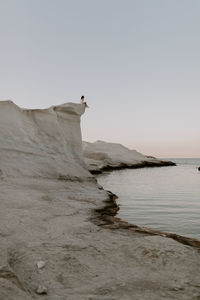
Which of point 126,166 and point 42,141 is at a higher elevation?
point 42,141

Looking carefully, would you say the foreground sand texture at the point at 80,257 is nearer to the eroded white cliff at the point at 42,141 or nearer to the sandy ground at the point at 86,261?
the sandy ground at the point at 86,261

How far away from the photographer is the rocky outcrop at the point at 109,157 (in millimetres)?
43125

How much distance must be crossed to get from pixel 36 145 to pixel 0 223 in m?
9.59

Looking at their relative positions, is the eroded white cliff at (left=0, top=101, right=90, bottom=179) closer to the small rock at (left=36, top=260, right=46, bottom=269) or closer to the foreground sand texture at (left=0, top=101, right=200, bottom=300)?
the foreground sand texture at (left=0, top=101, right=200, bottom=300)

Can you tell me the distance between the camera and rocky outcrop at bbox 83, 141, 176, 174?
4312cm

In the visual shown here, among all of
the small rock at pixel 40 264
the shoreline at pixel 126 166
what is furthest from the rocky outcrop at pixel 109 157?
the small rock at pixel 40 264

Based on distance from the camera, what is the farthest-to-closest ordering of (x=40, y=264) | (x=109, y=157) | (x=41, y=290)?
(x=109, y=157) → (x=40, y=264) → (x=41, y=290)

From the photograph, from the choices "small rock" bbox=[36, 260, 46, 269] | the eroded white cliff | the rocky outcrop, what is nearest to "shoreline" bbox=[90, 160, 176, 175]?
the rocky outcrop

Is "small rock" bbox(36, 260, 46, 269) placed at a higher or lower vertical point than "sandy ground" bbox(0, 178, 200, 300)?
higher

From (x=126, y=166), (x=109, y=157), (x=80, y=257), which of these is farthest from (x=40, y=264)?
(x=126, y=166)

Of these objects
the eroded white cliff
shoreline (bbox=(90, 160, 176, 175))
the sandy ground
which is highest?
the eroded white cliff

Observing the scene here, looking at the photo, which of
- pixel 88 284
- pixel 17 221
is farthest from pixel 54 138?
pixel 88 284

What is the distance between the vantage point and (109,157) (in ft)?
156

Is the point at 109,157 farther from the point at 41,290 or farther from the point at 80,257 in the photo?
the point at 41,290
